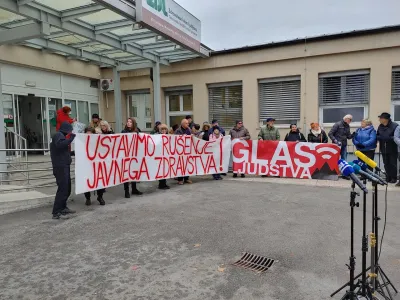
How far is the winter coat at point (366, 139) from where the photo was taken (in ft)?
28.6

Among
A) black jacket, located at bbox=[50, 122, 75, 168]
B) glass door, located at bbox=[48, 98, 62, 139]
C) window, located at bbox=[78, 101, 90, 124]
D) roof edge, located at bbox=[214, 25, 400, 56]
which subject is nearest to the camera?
black jacket, located at bbox=[50, 122, 75, 168]

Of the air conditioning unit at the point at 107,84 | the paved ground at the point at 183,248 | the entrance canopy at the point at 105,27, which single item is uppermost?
the entrance canopy at the point at 105,27

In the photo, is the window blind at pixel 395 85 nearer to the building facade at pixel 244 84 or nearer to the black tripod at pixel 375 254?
the building facade at pixel 244 84

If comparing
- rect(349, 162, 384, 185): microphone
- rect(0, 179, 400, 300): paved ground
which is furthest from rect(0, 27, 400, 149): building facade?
rect(349, 162, 384, 185): microphone

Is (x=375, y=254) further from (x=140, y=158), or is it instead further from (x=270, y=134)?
(x=270, y=134)

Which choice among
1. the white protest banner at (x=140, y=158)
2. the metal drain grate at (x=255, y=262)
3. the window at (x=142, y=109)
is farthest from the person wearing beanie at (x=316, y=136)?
the window at (x=142, y=109)

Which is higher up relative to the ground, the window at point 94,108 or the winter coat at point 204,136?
the window at point 94,108

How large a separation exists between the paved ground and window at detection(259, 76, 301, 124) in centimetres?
558

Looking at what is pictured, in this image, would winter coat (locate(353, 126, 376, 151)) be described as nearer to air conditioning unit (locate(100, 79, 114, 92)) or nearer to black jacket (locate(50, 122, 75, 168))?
black jacket (locate(50, 122, 75, 168))

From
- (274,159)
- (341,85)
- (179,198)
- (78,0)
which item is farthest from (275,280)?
(341,85)

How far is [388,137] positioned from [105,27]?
8.19 m

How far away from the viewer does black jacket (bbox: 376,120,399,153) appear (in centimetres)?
844

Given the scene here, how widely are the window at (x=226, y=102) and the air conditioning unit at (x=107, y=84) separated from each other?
4524 millimetres

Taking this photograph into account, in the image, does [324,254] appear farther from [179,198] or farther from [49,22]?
[49,22]
